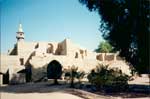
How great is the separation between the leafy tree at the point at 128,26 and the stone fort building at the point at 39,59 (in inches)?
698

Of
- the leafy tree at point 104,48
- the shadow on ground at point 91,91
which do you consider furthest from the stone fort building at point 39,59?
the leafy tree at point 104,48

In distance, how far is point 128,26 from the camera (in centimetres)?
2097

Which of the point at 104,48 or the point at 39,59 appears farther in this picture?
the point at 104,48

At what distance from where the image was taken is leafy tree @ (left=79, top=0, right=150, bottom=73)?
2041cm

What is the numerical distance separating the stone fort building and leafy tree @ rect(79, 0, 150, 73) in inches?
698

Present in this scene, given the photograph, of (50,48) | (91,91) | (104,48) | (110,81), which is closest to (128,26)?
(110,81)

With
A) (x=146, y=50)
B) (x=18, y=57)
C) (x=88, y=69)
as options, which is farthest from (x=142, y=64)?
(x=18, y=57)

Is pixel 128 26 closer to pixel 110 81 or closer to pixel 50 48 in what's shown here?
pixel 110 81

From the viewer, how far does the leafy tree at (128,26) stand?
20.4m

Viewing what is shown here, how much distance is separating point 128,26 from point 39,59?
22.0 meters

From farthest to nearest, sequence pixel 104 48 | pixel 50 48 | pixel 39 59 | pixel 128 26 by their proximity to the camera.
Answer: pixel 104 48, pixel 50 48, pixel 39 59, pixel 128 26

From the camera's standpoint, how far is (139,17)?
805 inches

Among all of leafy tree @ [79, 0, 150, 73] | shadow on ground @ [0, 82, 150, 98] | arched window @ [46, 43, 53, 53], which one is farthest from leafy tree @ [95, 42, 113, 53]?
leafy tree @ [79, 0, 150, 73]

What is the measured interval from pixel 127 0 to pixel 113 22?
2109mm
